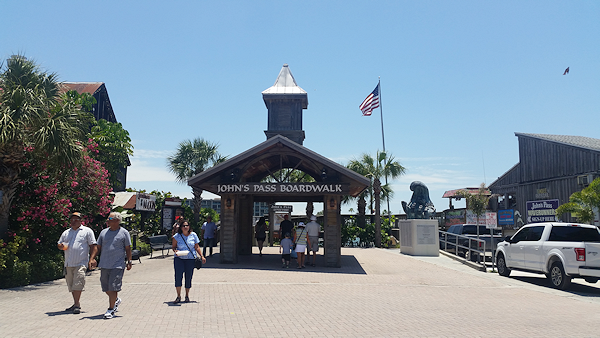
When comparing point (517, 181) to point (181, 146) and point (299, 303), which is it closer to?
point (181, 146)

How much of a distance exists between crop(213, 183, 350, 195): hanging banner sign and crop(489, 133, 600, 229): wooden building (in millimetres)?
18156

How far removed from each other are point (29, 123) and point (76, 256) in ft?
15.3

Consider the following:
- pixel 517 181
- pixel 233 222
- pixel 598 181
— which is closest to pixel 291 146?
pixel 233 222

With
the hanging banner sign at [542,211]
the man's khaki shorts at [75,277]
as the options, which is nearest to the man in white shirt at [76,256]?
the man's khaki shorts at [75,277]

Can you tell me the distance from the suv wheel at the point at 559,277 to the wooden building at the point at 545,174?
16259mm

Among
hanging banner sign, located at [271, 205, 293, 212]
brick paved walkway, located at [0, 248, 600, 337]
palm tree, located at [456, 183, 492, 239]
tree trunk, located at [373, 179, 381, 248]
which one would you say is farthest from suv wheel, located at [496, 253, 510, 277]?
palm tree, located at [456, 183, 492, 239]

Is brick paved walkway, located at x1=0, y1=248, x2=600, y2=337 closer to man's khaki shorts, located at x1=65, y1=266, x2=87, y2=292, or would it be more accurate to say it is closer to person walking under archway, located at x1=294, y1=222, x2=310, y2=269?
man's khaki shorts, located at x1=65, y1=266, x2=87, y2=292

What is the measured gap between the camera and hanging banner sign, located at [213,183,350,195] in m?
15.5

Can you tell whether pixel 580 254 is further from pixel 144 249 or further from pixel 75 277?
pixel 144 249

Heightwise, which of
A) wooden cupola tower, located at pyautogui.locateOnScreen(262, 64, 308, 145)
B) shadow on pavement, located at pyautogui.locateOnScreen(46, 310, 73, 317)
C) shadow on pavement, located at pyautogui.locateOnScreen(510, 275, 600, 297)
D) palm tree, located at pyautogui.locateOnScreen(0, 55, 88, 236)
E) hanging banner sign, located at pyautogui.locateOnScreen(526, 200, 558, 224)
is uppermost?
wooden cupola tower, located at pyautogui.locateOnScreen(262, 64, 308, 145)

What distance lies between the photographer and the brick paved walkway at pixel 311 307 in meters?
6.88

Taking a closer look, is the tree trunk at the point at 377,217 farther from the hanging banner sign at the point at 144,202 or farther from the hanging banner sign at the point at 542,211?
the hanging banner sign at the point at 144,202

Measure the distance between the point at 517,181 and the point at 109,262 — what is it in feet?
109

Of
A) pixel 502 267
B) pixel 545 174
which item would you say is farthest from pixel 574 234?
pixel 545 174
